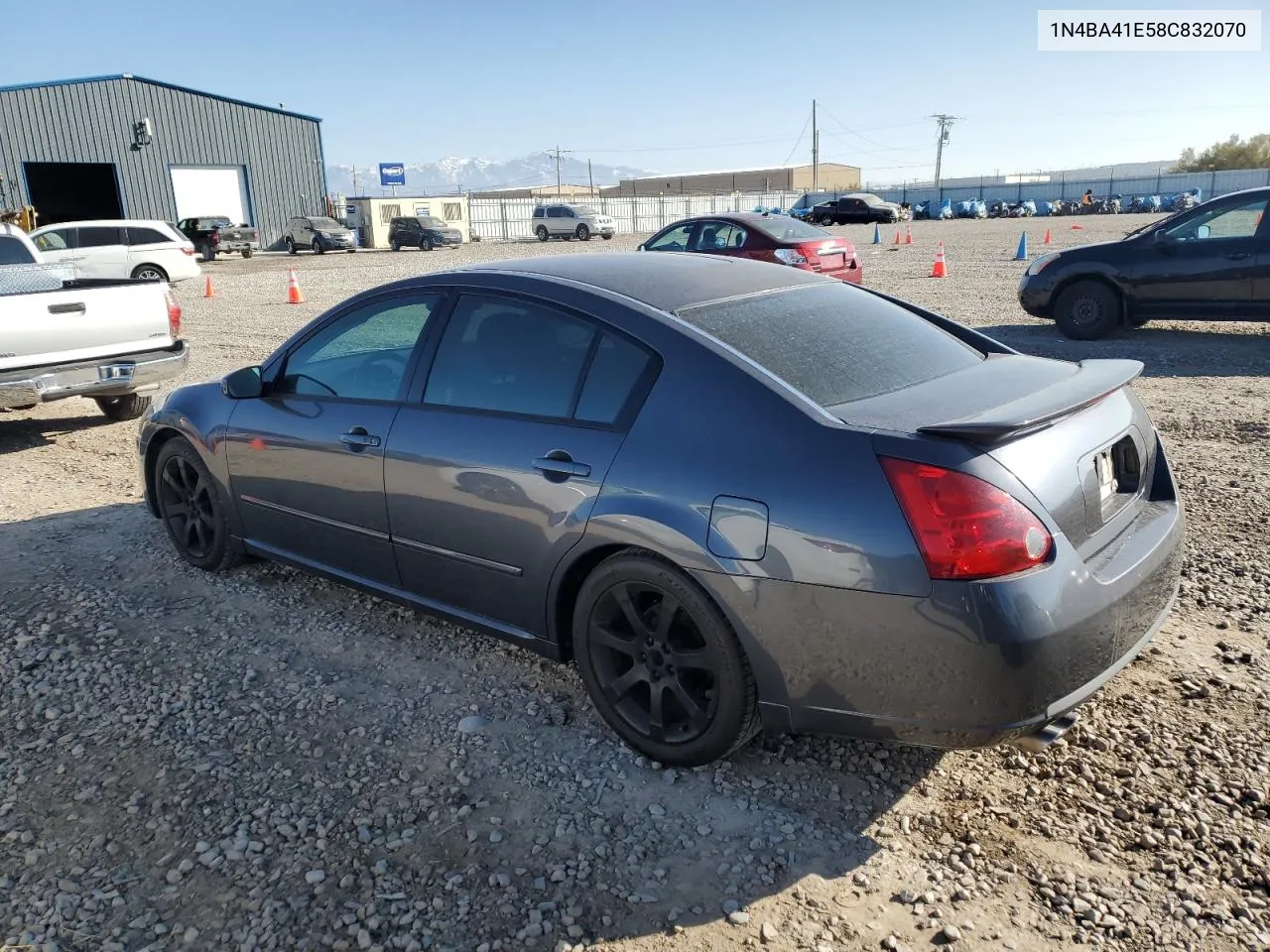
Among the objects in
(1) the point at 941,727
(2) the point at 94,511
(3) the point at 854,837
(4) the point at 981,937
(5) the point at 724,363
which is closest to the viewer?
(4) the point at 981,937

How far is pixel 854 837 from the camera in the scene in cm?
276

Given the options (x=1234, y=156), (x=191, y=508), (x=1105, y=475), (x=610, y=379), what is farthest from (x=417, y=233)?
(x=1234, y=156)

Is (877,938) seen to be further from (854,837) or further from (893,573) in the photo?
(893,573)

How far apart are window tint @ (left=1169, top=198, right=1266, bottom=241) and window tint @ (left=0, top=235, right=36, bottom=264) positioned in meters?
11.8

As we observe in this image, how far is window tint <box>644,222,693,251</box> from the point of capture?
48.3ft

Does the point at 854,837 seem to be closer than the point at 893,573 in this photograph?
No

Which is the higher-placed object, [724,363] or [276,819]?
[724,363]

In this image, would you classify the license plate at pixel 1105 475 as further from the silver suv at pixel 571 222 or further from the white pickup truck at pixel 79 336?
the silver suv at pixel 571 222

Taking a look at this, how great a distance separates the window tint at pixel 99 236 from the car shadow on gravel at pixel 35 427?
1533 centimetres

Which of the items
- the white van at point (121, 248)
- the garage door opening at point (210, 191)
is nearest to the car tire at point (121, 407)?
the white van at point (121, 248)

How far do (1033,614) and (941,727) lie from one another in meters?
0.40

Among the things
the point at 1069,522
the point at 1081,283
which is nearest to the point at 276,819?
the point at 1069,522

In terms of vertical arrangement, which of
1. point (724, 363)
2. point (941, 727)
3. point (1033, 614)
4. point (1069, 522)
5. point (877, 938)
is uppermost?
point (724, 363)

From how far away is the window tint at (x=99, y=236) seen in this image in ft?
72.4
